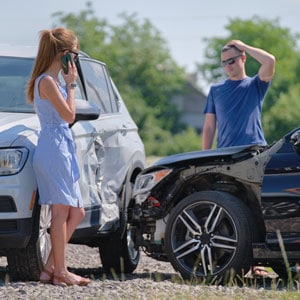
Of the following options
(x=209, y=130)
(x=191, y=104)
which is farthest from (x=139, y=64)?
(x=209, y=130)

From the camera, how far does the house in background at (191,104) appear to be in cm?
13850

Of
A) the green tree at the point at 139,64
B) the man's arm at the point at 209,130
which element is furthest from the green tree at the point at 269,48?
the man's arm at the point at 209,130

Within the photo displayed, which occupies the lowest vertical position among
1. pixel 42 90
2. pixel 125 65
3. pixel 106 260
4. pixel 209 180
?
pixel 106 260

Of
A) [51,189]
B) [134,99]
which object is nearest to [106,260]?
[51,189]

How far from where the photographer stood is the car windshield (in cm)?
900

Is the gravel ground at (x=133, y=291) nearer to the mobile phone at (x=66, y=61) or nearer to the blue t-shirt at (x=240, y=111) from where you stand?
the mobile phone at (x=66, y=61)

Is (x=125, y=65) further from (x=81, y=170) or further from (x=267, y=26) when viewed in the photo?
(x=81, y=170)

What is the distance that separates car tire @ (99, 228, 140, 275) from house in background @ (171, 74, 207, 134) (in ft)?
417

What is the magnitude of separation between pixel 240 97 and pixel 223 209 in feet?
5.64

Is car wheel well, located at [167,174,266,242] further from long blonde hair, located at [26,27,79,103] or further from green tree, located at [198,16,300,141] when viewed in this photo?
green tree, located at [198,16,300,141]

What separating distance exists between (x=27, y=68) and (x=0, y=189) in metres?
1.77

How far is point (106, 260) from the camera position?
10.2 metres

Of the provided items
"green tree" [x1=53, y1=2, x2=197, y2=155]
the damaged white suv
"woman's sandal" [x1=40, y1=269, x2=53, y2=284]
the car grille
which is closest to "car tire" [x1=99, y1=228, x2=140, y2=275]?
the damaged white suv

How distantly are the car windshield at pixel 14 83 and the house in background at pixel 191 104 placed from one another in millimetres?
127874
